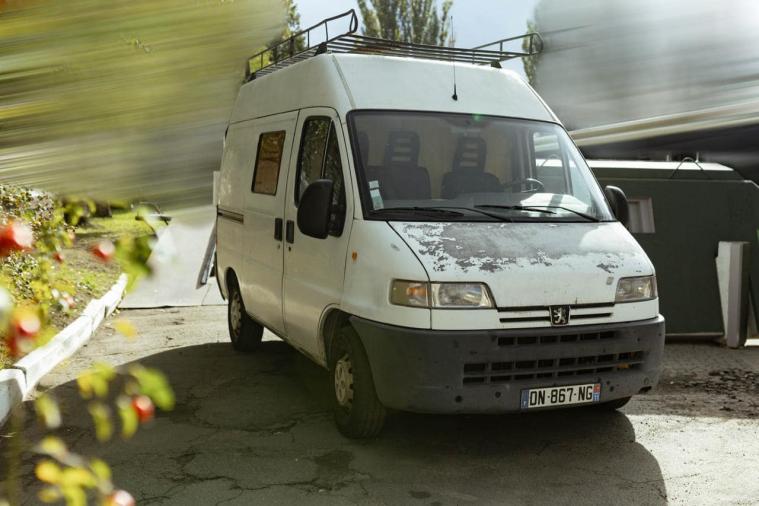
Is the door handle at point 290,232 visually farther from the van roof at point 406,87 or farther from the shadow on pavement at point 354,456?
the shadow on pavement at point 354,456

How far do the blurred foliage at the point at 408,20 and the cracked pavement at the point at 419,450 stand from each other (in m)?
47.6

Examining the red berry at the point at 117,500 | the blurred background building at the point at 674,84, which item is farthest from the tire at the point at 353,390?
the blurred background building at the point at 674,84

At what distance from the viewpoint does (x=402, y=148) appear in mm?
5758

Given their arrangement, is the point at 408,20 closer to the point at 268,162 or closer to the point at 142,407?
the point at 268,162

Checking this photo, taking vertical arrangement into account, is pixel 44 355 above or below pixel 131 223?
below

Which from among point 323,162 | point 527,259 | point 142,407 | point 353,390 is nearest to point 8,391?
point 353,390

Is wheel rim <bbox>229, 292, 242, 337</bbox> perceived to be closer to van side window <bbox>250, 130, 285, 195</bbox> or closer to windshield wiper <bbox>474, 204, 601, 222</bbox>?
van side window <bbox>250, 130, 285, 195</bbox>

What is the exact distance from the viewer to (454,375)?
4875mm

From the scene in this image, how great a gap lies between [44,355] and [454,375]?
3767mm

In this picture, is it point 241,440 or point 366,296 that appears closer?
point 366,296

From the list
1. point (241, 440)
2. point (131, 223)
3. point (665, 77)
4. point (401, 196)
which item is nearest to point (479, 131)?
point (401, 196)

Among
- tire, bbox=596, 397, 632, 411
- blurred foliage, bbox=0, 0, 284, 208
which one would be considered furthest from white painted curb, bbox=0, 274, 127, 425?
tire, bbox=596, 397, 632, 411

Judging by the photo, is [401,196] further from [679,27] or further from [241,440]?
[679,27]

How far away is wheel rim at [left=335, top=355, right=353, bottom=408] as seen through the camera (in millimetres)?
5398
